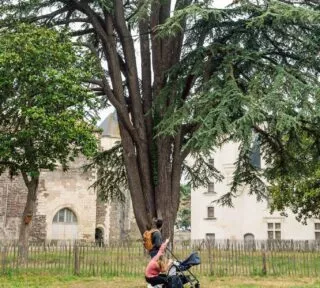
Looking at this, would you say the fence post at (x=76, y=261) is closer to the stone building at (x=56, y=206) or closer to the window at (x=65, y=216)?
the stone building at (x=56, y=206)

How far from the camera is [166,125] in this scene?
1165 centimetres

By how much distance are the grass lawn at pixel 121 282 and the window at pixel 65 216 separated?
18.3 meters

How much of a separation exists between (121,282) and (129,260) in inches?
51.2

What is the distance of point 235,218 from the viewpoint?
124 feet

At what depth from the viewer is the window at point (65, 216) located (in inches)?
1217

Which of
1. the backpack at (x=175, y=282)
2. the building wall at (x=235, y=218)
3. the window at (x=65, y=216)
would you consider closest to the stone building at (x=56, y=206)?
the window at (x=65, y=216)

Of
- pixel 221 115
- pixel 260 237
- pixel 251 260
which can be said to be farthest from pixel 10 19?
pixel 260 237

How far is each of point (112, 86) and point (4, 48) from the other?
373cm

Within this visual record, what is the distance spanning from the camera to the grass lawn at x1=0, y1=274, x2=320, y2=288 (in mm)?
11312

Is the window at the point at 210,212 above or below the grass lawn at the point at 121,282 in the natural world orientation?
above

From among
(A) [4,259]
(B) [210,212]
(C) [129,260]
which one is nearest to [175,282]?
(C) [129,260]

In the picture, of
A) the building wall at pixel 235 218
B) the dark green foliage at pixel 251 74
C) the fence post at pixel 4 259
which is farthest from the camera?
the building wall at pixel 235 218

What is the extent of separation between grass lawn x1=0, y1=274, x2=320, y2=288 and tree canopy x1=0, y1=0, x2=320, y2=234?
5.88 ft

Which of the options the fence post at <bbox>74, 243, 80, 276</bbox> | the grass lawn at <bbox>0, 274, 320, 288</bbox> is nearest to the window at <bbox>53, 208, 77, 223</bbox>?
the fence post at <bbox>74, 243, 80, 276</bbox>
